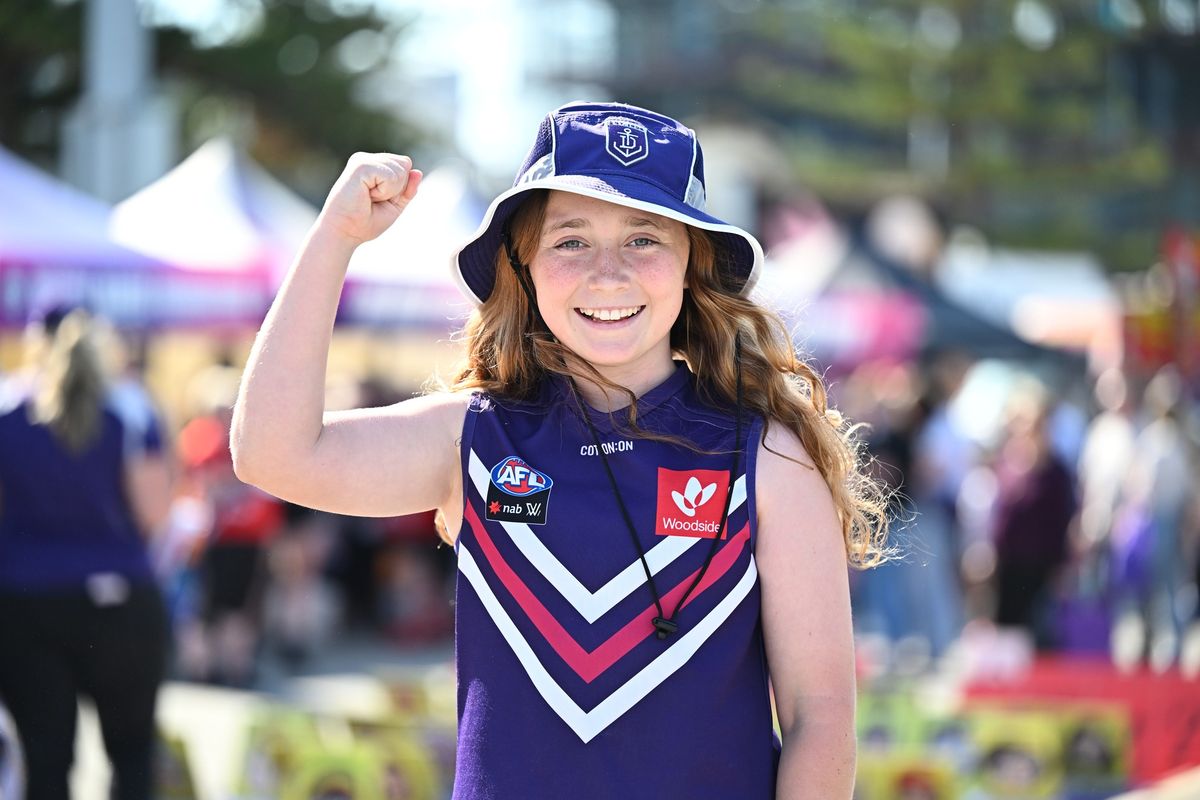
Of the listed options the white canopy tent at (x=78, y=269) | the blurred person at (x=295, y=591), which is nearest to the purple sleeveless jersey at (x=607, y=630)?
the white canopy tent at (x=78, y=269)

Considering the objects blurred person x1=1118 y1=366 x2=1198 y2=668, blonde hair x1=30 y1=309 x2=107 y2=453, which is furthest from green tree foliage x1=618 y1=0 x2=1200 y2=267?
blonde hair x1=30 y1=309 x2=107 y2=453

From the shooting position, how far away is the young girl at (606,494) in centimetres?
202

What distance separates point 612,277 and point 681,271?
0.13 m

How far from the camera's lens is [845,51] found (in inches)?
1224

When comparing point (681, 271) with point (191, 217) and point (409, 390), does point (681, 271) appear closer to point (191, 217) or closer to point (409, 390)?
point (191, 217)

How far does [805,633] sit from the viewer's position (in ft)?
6.77

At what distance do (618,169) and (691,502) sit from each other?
46cm

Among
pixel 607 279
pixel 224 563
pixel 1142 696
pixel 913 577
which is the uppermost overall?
pixel 607 279

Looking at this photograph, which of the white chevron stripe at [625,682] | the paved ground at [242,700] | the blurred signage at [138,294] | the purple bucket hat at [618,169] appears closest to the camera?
the white chevron stripe at [625,682]

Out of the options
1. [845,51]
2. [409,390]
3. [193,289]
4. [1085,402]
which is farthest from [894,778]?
[845,51]

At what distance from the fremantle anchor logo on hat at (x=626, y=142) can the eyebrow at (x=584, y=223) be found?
0.08 metres

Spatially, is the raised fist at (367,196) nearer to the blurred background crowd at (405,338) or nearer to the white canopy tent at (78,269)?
the blurred background crowd at (405,338)

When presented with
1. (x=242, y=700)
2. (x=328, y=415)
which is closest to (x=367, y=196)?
(x=328, y=415)

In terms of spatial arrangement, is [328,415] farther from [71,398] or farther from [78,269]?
[78,269]
